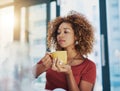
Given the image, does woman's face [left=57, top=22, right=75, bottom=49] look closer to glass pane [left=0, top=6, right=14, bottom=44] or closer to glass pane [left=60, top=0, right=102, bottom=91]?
glass pane [left=60, top=0, right=102, bottom=91]

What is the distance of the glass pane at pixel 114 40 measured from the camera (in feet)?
4.44

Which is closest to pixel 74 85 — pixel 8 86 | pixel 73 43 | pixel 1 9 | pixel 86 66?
pixel 86 66

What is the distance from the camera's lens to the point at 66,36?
3.78ft

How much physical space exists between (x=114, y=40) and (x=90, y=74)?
0.47m

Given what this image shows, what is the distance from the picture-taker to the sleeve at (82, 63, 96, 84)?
101 centimetres

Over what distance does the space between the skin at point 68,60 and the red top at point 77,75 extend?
1.0 inches

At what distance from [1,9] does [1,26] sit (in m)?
0.18

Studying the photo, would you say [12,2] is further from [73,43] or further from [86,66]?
[86,66]

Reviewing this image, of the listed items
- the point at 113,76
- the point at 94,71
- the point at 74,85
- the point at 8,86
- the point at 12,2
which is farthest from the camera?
the point at 12,2

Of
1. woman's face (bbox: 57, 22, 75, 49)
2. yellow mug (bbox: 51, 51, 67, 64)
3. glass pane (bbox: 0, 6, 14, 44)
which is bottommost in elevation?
yellow mug (bbox: 51, 51, 67, 64)

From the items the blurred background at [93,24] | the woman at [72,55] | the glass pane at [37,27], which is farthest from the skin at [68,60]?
the glass pane at [37,27]

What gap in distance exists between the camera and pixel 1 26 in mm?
1562

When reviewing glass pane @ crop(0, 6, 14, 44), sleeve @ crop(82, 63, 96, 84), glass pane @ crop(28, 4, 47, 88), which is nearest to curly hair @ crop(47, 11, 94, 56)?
sleeve @ crop(82, 63, 96, 84)

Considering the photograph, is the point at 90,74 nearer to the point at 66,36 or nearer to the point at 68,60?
the point at 68,60
